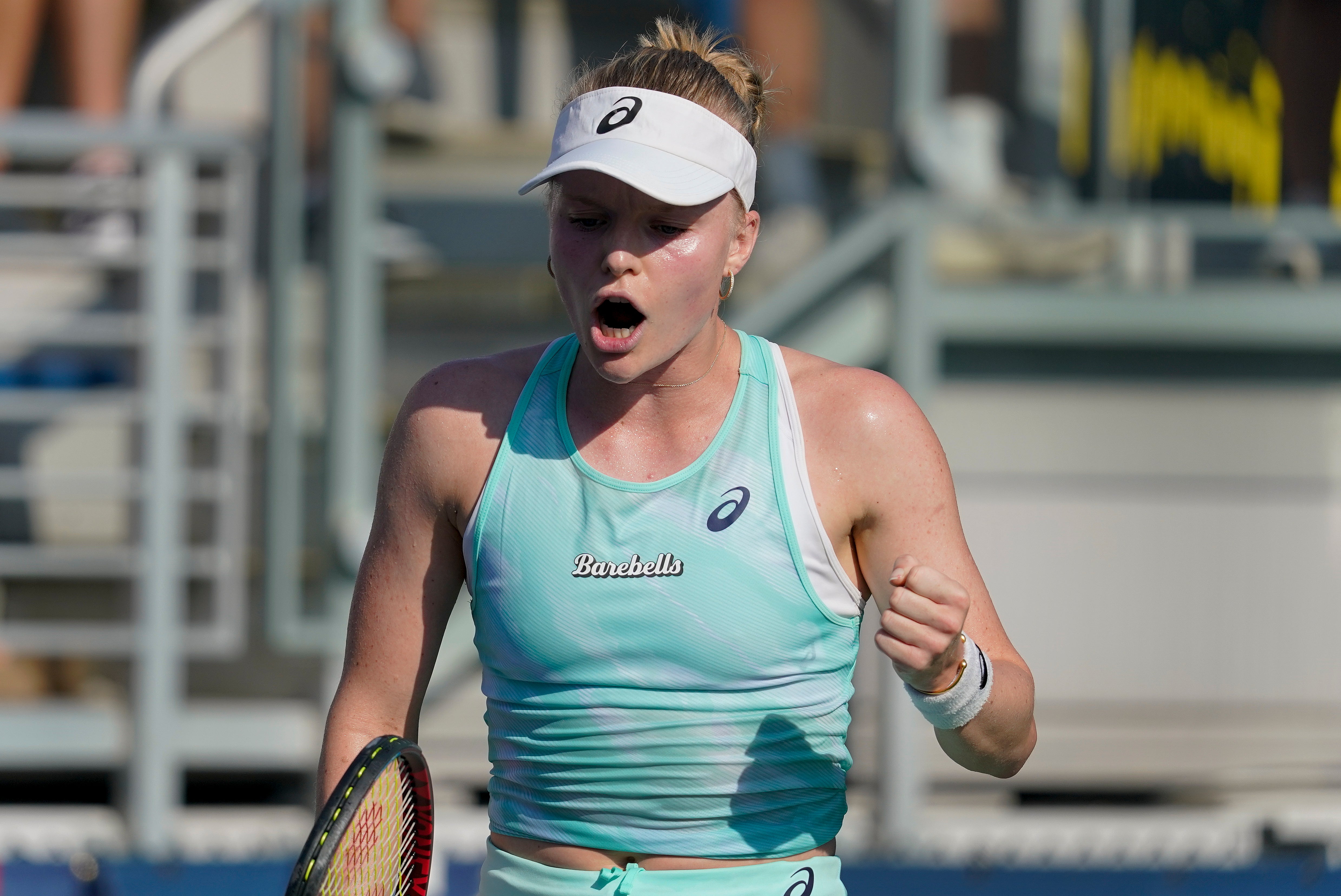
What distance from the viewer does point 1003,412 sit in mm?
5109

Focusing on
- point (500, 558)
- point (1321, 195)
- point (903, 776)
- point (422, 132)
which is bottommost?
point (903, 776)

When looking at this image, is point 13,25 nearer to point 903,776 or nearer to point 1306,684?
point 903,776

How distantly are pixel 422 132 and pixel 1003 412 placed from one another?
250 cm

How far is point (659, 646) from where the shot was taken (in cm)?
198

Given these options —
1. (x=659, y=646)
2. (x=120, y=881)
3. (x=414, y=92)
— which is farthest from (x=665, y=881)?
(x=414, y=92)

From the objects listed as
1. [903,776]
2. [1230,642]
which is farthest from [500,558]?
[1230,642]

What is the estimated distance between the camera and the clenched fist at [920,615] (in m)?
1.84

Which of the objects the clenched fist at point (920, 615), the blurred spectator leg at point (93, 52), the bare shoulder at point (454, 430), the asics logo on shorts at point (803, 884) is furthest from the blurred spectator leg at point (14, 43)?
the clenched fist at point (920, 615)

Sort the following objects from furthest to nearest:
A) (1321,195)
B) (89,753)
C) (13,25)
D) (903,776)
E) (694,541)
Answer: (13,25)
(1321,195)
(89,753)
(903,776)
(694,541)

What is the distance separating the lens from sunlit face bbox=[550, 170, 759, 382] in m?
1.95

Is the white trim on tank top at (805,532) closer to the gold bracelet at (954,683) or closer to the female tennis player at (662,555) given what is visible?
the female tennis player at (662,555)

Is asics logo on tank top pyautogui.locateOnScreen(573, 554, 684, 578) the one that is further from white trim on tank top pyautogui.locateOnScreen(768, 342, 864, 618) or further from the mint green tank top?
white trim on tank top pyautogui.locateOnScreen(768, 342, 864, 618)

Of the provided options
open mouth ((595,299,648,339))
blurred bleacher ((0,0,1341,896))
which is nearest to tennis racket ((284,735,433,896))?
open mouth ((595,299,648,339))

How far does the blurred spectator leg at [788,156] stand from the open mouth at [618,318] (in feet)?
10.4
